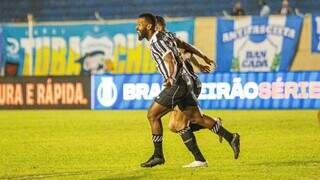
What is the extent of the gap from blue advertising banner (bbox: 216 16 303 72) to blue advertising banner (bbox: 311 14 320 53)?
0.44 meters

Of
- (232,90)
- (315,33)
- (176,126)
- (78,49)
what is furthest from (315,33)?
(176,126)

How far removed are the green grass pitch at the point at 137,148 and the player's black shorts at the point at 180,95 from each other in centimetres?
81

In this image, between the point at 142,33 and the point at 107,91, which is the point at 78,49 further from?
the point at 142,33

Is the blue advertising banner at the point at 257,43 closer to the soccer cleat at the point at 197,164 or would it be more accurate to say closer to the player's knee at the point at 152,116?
the soccer cleat at the point at 197,164

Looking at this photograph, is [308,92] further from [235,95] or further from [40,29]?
[40,29]

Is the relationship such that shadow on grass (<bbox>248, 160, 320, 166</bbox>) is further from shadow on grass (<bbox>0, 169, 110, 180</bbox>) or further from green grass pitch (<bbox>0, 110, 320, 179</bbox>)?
shadow on grass (<bbox>0, 169, 110, 180</bbox>)

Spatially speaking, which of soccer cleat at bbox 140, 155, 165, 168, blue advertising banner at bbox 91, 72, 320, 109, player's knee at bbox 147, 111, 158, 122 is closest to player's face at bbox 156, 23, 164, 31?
player's knee at bbox 147, 111, 158, 122

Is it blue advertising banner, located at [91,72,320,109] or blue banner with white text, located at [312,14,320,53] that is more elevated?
blue banner with white text, located at [312,14,320,53]

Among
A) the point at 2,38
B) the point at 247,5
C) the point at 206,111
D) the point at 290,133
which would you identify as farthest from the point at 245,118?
the point at 2,38

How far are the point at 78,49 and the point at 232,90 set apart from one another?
23.5 feet

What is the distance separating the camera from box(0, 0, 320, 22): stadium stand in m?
31.3

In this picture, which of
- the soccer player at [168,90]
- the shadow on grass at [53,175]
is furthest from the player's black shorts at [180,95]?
the shadow on grass at [53,175]

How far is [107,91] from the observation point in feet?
87.5

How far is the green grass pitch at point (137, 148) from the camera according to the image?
34.7ft
